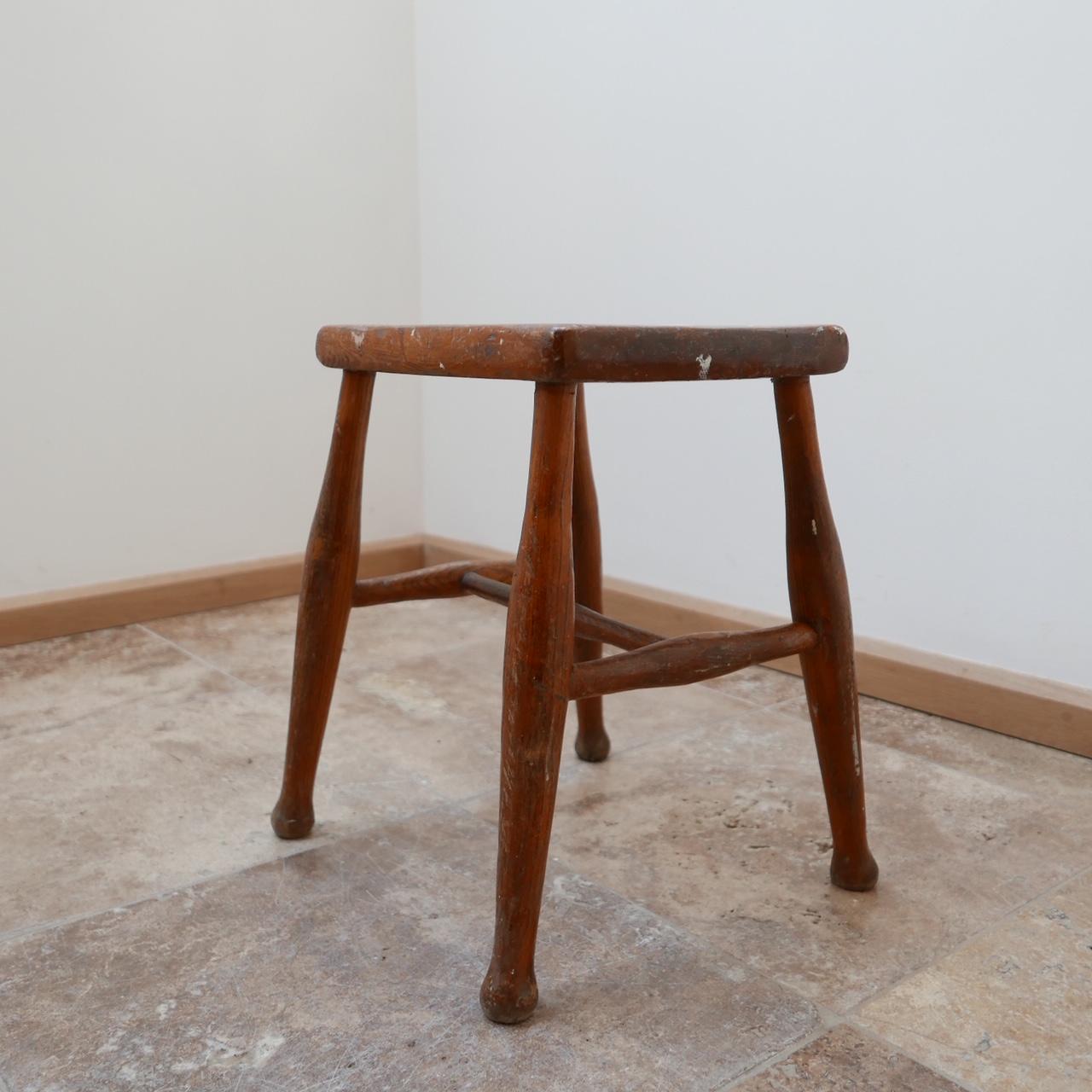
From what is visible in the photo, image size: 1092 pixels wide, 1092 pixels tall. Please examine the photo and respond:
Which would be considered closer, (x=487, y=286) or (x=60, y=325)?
(x=60, y=325)

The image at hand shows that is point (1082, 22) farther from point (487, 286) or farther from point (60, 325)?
point (60, 325)

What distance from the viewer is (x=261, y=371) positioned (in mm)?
2094

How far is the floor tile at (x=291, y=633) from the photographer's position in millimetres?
1739

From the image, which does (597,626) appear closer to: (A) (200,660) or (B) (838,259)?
(B) (838,259)

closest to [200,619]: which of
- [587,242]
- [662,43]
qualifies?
[587,242]

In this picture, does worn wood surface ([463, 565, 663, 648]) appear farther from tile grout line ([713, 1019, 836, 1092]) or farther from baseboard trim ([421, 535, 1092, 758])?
baseboard trim ([421, 535, 1092, 758])

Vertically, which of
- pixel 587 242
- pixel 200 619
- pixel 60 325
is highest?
pixel 587 242

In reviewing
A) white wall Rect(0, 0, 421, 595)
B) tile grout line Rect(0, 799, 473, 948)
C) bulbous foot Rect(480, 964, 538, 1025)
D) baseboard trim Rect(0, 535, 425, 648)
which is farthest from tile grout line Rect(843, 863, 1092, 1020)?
white wall Rect(0, 0, 421, 595)

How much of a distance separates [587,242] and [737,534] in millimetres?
547

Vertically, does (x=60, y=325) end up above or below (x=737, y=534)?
above

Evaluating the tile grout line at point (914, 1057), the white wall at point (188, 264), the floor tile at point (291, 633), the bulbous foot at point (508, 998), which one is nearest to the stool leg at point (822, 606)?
the tile grout line at point (914, 1057)

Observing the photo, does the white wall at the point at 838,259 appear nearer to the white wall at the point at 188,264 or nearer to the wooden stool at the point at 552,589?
the white wall at the point at 188,264

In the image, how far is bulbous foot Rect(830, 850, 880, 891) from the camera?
105 centimetres

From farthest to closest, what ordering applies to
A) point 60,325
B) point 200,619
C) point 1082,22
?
point 200,619
point 60,325
point 1082,22
